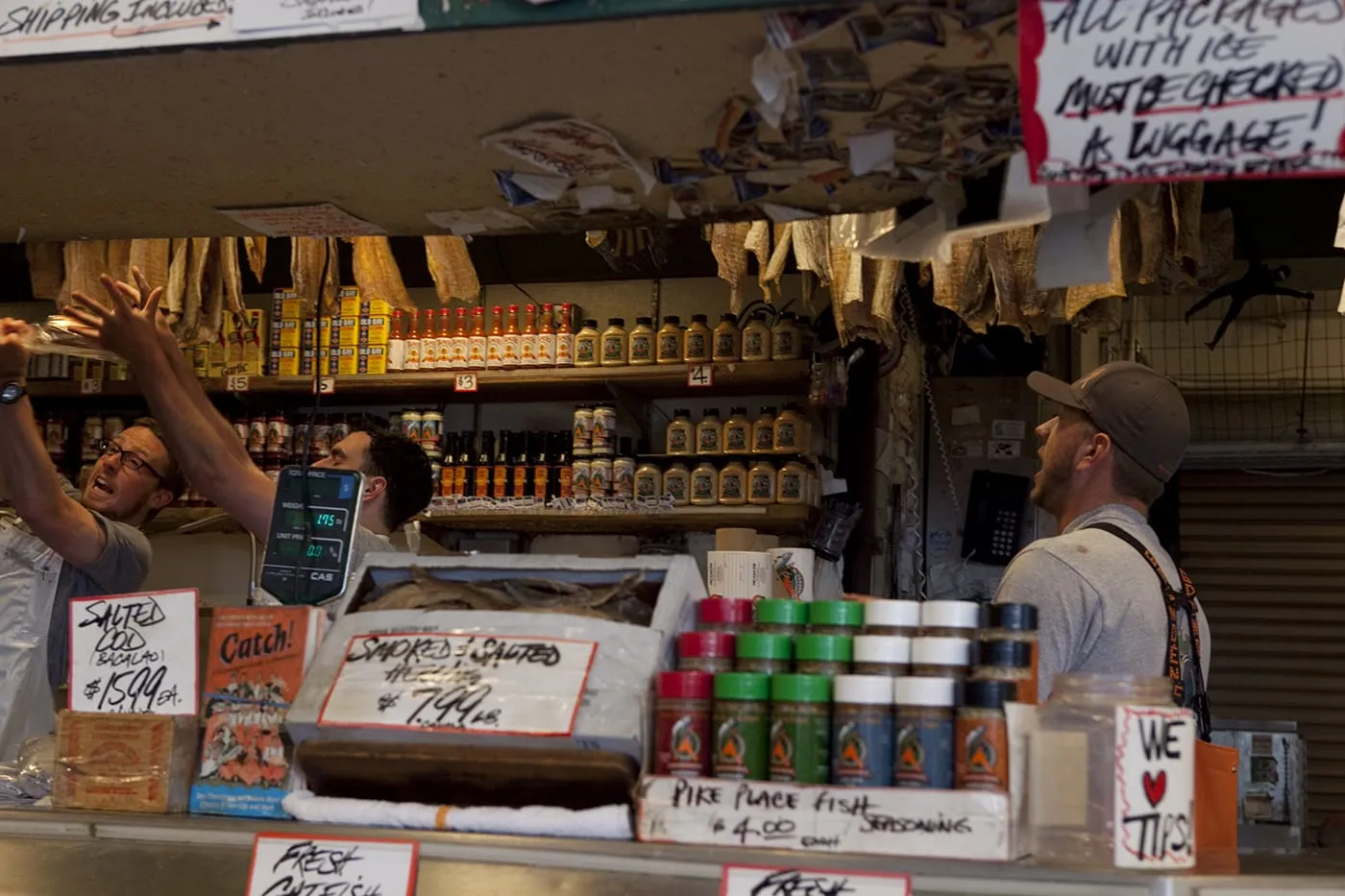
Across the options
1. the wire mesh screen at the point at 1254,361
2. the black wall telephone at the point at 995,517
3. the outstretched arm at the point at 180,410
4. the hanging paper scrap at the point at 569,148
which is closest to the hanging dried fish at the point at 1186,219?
the wire mesh screen at the point at 1254,361

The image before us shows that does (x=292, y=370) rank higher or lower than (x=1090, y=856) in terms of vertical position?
higher

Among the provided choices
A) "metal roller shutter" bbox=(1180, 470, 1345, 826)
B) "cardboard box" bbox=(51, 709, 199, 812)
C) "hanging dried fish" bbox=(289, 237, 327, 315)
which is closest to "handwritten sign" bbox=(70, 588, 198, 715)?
"cardboard box" bbox=(51, 709, 199, 812)

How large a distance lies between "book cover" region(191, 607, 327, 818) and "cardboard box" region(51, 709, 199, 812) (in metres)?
0.03

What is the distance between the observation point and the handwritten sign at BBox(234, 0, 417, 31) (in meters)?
1.58

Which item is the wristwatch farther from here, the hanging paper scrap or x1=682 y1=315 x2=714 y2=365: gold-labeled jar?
x1=682 y1=315 x2=714 y2=365: gold-labeled jar

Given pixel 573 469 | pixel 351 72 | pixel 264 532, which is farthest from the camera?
pixel 573 469

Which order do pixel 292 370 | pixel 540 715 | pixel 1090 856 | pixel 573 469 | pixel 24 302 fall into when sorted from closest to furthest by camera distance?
pixel 1090 856 → pixel 540 715 → pixel 573 469 → pixel 292 370 → pixel 24 302

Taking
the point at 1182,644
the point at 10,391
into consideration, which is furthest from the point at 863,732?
the point at 10,391

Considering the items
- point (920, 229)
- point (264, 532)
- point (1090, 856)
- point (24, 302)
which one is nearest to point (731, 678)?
point (1090, 856)

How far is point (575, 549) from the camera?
606cm

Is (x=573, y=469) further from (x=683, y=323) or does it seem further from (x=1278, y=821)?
(x=1278, y=821)

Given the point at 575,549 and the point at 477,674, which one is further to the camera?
the point at 575,549

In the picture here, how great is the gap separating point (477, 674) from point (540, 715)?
109mm

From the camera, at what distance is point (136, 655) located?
1840mm
